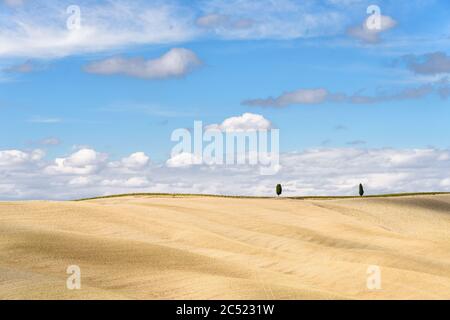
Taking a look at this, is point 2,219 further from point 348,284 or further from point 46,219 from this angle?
point 348,284

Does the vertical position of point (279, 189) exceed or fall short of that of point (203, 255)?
it exceeds it

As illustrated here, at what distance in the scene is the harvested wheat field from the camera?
16.3 metres

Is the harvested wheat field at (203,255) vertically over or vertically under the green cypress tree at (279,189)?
under

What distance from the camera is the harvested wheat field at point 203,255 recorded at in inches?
643

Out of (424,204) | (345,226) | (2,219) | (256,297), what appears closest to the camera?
(256,297)

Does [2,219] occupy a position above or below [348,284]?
above

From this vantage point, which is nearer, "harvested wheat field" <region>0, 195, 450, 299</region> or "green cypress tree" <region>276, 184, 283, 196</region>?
"harvested wheat field" <region>0, 195, 450, 299</region>

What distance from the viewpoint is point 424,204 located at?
179ft

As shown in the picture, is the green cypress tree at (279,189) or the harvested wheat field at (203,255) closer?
the harvested wheat field at (203,255)

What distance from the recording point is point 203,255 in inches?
835

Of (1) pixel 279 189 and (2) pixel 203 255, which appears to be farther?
(1) pixel 279 189
